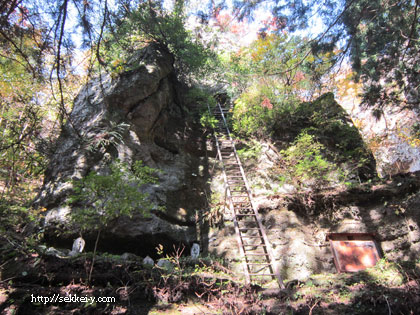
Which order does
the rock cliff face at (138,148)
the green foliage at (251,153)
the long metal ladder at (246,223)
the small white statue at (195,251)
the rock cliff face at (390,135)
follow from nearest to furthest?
the long metal ladder at (246,223) < the rock cliff face at (138,148) < the small white statue at (195,251) < the rock cliff face at (390,135) < the green foliage at (251,153)

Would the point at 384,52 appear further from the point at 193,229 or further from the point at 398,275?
→ the point at 193,229

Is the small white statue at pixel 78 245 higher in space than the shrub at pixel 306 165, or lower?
lower

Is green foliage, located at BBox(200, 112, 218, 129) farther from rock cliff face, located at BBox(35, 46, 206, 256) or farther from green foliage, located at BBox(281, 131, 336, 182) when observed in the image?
green foliage, located at BBox(281, 131, 336, 182)

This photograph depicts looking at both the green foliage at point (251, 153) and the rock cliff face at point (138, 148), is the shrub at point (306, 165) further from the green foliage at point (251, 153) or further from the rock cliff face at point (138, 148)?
the rock cliff face at point (138, 148)

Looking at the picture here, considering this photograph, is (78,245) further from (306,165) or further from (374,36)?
(374,36)

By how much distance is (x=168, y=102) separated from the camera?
8.12 metres

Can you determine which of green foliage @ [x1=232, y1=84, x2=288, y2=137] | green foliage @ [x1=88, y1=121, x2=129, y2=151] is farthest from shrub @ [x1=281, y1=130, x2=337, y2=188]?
green foliage @ [x1=88, y1=121, x2=129, y2=151]

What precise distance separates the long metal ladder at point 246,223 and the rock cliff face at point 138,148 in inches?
35.0

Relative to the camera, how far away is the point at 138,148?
5.79 meters

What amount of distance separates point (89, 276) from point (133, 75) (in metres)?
5.24

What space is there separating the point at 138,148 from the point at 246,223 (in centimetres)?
306

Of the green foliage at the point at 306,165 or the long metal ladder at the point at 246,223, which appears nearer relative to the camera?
the long metal ladder at the point at 246,223

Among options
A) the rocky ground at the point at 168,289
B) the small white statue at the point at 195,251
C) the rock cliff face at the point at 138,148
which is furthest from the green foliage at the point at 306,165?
the small white statue at the point at 195,251

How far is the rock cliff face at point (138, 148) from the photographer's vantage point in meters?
4.55
